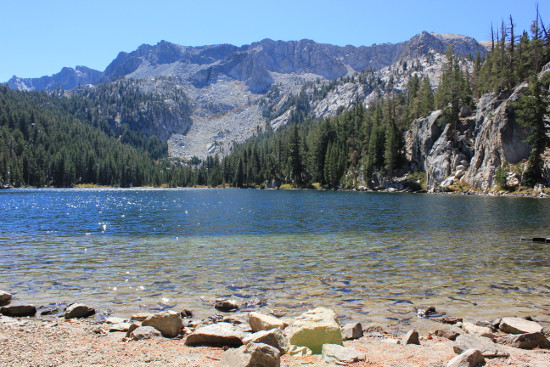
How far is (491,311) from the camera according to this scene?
12.2 m

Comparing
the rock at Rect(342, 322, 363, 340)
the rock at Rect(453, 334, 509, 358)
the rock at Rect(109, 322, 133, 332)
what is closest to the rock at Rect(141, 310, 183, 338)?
the rock at Rect(109, 322, 133, 332)

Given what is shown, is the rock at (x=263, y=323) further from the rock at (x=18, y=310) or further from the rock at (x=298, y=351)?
the rock at (x=18, y=310)

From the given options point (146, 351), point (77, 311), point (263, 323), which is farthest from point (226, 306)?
point (77, 311)

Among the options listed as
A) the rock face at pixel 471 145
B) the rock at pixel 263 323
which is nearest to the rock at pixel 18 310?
the rock at pixel 263 323

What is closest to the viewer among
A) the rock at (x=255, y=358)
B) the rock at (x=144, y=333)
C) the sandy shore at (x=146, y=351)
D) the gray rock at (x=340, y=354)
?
the rock at (x=255, y=358)

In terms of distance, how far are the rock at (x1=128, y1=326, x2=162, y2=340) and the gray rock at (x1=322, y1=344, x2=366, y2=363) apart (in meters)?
4.35

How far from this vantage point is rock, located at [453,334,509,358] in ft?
25.9

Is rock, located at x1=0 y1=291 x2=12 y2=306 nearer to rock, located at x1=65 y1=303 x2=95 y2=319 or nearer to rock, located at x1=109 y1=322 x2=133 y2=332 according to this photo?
rock, located at x1=65 y1=303 x2=95 y2=319

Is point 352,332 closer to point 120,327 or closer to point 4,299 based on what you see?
point 120,327

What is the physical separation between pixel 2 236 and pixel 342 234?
87.3 feet

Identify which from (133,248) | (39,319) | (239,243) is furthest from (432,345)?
(133,248)

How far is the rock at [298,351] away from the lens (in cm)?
820

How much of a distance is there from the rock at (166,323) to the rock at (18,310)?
4487mm

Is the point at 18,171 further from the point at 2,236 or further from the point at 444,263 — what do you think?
the point at 444,263
